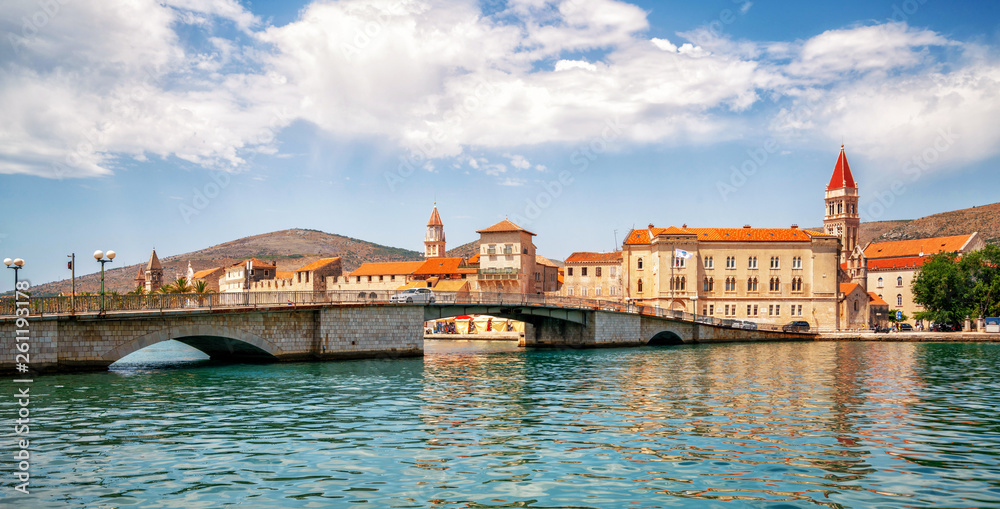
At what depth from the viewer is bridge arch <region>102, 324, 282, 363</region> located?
41.1 m

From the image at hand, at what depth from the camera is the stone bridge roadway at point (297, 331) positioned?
127 ft

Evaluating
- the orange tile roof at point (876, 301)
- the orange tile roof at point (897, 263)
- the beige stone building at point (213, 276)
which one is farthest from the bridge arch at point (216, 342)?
the beige stone building at point (213, 276)

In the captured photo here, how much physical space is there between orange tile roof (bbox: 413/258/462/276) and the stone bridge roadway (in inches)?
1890

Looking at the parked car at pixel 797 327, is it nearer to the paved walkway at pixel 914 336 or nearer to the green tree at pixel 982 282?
the paved walkway at pixel 914 336

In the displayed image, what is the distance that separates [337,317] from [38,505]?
38266mm

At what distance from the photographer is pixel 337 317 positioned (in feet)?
171

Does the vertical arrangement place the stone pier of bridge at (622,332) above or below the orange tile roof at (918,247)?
below

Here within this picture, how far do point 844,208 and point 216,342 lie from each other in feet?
429

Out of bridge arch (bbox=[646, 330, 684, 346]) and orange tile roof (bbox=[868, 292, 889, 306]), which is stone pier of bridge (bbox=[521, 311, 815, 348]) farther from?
orange tile roof (bbox=[868, 292, 889, 306])

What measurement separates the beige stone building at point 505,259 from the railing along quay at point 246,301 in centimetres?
2855

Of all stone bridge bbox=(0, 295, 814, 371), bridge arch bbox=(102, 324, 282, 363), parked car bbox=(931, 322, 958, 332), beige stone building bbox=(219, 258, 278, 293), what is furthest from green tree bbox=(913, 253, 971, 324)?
beige stone building bbox=(219, 258, 278, 293)

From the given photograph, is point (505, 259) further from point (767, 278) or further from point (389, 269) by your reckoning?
point (767, 278)

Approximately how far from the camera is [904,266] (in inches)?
4879

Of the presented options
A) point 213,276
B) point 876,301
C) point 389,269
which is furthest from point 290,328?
point 213,276
